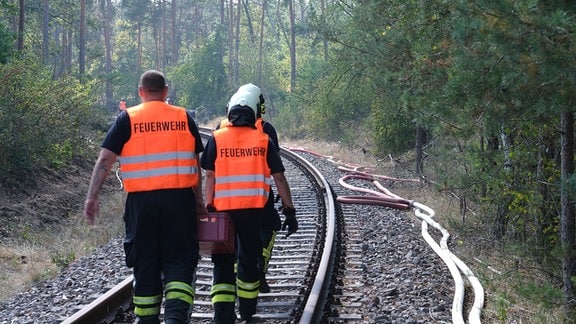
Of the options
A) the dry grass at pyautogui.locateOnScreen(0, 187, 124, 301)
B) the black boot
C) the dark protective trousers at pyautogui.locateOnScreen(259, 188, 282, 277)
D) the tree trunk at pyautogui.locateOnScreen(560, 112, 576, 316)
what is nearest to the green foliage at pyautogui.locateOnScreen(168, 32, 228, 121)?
the dry grass at pyautogui.locateOnScreen(0, 187, 124, 301)

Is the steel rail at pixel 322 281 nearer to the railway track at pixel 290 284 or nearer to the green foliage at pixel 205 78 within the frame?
the railway track at pixel 290 284

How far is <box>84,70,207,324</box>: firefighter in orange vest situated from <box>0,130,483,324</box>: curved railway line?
1.13m

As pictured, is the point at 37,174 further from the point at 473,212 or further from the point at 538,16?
the point at 538,16

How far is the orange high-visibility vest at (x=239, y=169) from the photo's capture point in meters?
6.62

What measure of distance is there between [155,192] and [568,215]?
4084 millimetres

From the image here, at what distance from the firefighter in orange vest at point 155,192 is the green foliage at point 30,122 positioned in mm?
11914

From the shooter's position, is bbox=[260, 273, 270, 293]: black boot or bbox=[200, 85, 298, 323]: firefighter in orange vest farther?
bbox=[260, 273, 270, 293]: black boot

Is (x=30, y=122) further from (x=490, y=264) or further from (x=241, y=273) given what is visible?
(x=241, y=273)

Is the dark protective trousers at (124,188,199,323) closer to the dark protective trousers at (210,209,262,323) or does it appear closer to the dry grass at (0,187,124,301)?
the dark protective trousers at (210,209,262,323)

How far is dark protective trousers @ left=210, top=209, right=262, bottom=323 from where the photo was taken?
6547mm

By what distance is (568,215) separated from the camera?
24.4ft

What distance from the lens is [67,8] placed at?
41.6 metres

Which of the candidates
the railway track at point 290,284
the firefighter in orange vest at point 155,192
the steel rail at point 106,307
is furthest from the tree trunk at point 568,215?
the steel rail at point 106,307

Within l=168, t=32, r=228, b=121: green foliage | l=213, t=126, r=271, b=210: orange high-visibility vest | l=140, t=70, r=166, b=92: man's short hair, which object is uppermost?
l=168, t=32, r=228, b=121: green foliage
